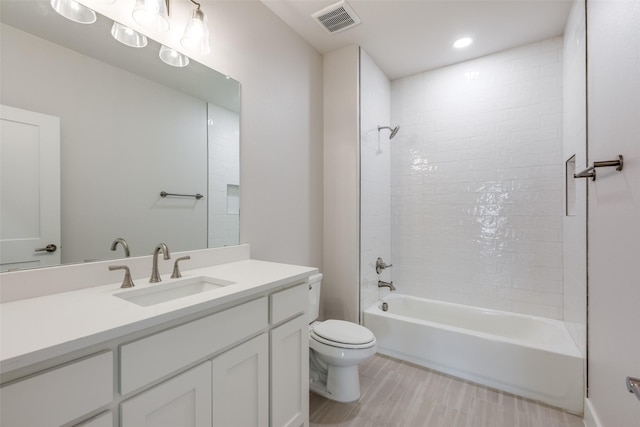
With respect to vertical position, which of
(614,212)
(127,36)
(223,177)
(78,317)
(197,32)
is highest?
(197,32)

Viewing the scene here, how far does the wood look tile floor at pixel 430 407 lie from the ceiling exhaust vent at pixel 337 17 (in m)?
2.65

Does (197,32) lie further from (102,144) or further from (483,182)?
(483,182)

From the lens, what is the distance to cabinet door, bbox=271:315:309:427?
1.27 m

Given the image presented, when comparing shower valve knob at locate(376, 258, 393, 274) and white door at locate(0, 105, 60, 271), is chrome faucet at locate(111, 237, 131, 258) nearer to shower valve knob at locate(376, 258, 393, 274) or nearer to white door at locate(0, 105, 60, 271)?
white door at locate(0, 105, 60, 271)

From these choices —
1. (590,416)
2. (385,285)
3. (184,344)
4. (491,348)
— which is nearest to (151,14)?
(184,344)

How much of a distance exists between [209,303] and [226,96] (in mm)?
1276

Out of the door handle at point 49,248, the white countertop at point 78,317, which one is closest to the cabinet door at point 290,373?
the white countertop at point 78,317

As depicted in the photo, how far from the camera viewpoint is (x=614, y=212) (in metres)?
1.17

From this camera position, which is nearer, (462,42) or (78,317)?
(78,317)

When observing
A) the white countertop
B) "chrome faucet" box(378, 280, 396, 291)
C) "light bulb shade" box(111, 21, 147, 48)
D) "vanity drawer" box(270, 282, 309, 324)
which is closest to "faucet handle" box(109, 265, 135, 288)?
the white countertop

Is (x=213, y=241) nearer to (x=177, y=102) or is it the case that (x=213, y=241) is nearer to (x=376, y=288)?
(x=177, y=102)

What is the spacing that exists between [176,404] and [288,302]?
1.91 feet

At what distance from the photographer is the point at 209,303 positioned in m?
0.95

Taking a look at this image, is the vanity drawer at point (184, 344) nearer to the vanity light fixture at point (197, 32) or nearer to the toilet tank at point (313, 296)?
the toilet tank at point (313, 296)
